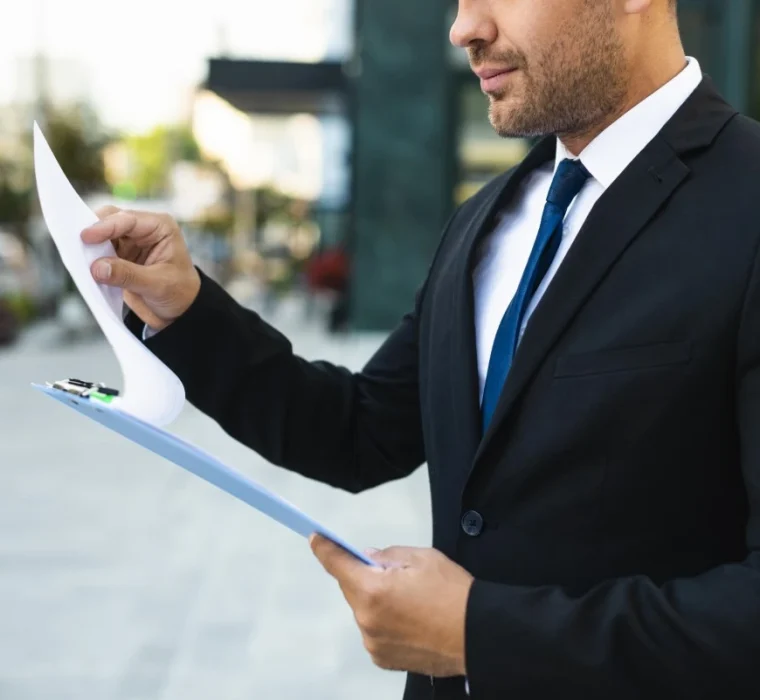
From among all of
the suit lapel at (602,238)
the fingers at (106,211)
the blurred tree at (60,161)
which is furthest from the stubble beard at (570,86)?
the blurred tree at (60,161)

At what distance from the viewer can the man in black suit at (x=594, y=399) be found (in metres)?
1.43

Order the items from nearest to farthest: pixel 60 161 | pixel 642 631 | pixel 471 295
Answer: pixel 642 631 < pixel 471 295 < pixel 60 161

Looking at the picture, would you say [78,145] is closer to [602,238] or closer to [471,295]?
[471,295]

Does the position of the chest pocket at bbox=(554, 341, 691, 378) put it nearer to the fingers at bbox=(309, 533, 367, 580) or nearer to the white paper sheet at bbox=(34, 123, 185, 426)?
the fingers at bbox=(309, 533, 367, 580)

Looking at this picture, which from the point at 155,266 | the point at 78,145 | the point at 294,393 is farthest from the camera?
the point at 78,145

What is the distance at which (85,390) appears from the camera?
4.91ft

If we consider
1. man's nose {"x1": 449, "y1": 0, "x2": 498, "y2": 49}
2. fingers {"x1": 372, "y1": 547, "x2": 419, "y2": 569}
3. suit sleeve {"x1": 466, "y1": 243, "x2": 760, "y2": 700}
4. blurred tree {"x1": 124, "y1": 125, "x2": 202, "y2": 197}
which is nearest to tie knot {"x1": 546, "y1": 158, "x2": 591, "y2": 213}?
man's nose {"x1": 449, "y1": 0, "x2": 498, "y2": 49}

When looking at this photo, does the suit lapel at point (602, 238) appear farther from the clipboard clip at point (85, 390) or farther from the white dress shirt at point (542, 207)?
the clipboard clip at point (85, 390)

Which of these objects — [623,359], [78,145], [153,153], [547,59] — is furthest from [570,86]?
[153,153]

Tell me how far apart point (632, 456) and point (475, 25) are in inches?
24.8

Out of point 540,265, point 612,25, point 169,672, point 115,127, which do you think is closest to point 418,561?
point 540,265

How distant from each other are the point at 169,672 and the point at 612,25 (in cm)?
376

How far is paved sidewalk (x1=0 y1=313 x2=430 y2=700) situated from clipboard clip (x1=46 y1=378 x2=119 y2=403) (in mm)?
3326

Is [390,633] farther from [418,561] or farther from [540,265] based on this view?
[540,265]
